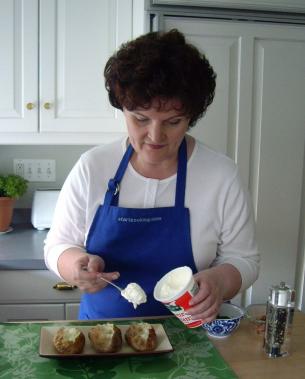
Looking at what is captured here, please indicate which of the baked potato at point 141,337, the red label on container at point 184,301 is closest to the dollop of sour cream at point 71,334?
the baked potato at point 141,337

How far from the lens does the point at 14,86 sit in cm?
191

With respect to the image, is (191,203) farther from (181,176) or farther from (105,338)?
(105,338)

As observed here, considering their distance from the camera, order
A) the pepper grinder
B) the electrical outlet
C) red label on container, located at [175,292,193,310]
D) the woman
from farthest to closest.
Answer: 1. the electrical outlet
2. the woman
3. the pepper grinder
4. red label on container, located at [175,292,193,310]

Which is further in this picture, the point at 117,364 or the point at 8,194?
the point at 8,194

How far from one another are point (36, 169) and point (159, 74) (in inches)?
56.8

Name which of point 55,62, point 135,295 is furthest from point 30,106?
point 135,295

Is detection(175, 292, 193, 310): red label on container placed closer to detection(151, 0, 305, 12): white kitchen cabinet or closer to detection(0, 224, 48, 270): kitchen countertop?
detection(0, 224, 48, 270): kitchen countertop

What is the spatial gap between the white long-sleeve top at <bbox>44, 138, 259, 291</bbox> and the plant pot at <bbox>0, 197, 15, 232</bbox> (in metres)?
0.93

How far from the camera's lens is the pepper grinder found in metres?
0.95

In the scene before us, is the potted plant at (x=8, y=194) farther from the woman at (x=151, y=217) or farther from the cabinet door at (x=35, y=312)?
the woman at (x=151, y=217)

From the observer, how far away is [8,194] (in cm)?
205

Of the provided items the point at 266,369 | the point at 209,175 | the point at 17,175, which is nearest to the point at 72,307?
the point at 17,175

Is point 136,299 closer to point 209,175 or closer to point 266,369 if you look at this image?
point 266,369

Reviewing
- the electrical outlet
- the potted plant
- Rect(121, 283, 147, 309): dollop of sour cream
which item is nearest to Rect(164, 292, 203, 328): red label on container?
Rect(121, 283, 147, 309): dollop of sour cream
